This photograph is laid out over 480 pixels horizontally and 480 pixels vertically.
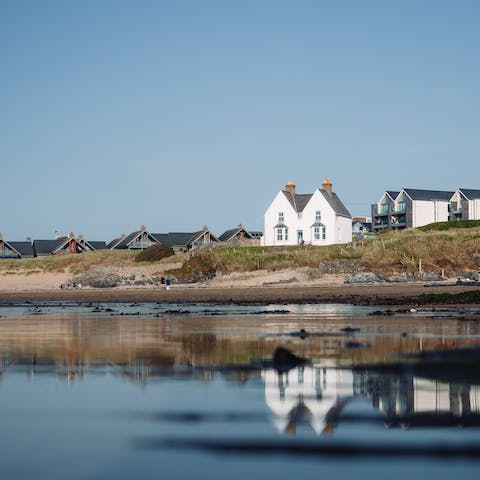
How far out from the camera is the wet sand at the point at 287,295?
39531 mm

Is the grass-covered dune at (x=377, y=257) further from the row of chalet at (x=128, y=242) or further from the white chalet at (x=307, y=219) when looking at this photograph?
the row of chalet at (x=128, y=242)

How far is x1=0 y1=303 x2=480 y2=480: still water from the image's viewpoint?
7.10 meters

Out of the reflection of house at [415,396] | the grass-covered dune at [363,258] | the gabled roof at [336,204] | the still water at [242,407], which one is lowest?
the still water at [242,407]

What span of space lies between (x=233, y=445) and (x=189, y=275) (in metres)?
56.9

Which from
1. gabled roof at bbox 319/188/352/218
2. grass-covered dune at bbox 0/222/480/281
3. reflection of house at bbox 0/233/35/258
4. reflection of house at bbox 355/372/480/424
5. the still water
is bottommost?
the still water

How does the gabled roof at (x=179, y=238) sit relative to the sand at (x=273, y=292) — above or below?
above

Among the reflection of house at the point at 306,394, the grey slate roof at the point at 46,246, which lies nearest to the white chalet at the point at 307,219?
the grey slate roof at the point at 46,246

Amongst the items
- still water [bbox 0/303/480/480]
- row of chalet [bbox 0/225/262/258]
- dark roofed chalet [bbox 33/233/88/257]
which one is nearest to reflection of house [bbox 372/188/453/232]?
row of chalet [bbox 0/225/262/258]

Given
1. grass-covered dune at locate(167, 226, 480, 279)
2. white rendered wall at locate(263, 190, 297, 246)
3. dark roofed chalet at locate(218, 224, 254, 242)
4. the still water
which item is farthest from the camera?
dark roofed chalet at locate(218, 224, 254, 242)

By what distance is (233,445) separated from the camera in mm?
7824

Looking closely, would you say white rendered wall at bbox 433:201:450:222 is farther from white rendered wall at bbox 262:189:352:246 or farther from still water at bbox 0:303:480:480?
still water at bbox 0:303:480:480

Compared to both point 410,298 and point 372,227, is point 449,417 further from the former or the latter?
point 372,227

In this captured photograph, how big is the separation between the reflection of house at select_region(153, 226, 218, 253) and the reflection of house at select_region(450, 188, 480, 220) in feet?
115

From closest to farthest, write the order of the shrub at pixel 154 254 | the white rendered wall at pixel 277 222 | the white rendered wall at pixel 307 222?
the shrub at pixel 154 254
the white rendered wall at pixel 307 222
the white rendered wall at pixel 277 222
